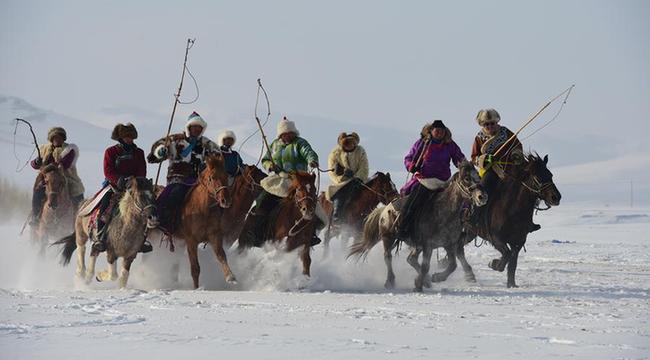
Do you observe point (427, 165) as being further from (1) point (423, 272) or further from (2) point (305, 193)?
(2) point (305, 193)

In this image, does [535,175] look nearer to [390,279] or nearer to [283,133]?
[390,279]

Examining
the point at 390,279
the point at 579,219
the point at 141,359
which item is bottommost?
the point at 141,359

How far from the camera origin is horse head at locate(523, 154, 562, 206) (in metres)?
15.4

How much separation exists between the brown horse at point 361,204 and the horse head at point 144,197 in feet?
18.2

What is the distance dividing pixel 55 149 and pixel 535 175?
787 cm

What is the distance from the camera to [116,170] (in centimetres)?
1517

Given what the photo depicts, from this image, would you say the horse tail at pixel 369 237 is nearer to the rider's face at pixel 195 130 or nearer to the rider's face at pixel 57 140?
the rider's face at pixel 195 130

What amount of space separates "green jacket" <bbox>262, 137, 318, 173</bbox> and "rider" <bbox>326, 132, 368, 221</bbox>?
11.9 ft

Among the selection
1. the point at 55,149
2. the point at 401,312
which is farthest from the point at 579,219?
the point at 401,312

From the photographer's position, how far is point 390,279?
1561 cm

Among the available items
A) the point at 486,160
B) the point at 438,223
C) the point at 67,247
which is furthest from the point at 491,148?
the point at 67,247

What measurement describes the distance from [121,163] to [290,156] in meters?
2.33

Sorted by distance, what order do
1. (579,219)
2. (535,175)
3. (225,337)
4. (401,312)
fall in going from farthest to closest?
(579,219) → (535,175) → (401,312) → (225,337)


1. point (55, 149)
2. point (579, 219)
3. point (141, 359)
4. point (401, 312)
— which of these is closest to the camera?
point (141, 359)
